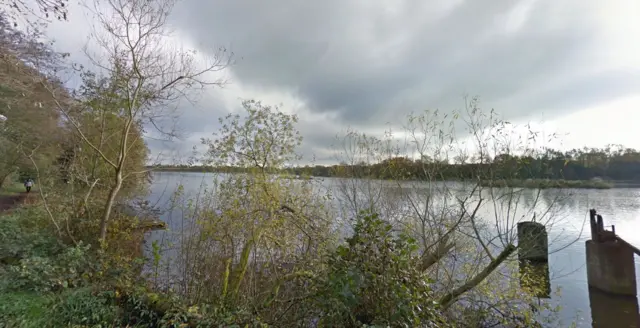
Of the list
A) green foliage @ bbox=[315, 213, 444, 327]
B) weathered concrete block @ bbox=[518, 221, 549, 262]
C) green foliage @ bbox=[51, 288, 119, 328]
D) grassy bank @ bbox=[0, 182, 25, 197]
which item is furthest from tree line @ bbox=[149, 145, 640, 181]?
grassy bank @ bbox=[0, 182, 25, 197]

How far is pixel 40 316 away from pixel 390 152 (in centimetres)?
642

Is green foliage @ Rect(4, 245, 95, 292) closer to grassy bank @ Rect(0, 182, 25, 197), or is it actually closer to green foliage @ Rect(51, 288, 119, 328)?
green foliage @ Rect(51, 288, 119, 328)

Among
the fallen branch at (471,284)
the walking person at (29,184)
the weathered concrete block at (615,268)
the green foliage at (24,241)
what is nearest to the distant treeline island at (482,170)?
the fallen branch at (471,284)

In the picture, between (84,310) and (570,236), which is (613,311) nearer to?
(570,236)

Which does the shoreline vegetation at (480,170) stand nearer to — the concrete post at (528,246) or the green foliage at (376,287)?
the concrete post at (528,246)

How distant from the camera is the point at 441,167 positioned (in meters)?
6.03

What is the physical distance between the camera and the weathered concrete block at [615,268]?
7.26m

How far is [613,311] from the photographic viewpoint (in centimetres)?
722

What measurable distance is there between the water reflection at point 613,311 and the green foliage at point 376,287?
776 cm

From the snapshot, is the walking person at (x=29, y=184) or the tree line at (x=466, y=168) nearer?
the tree line at (x=466, y=168)

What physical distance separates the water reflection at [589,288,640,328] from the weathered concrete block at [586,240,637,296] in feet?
0.56

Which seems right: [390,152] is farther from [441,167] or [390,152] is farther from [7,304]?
[7,304]

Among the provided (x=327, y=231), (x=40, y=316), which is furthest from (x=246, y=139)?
(x=40, y=316)

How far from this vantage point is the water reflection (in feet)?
22.5
